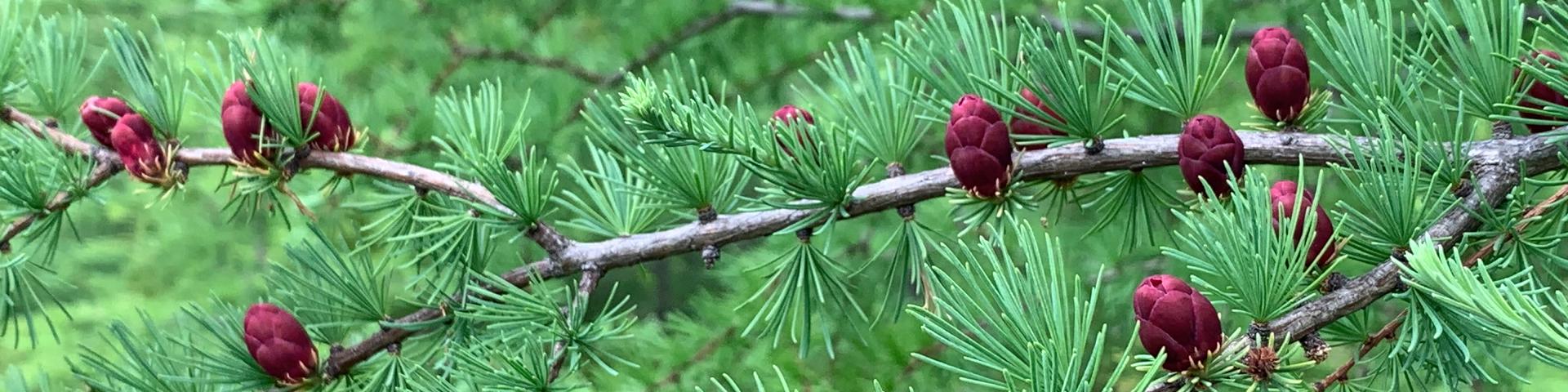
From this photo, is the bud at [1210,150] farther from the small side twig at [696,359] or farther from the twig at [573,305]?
the small side twig at [696,359]

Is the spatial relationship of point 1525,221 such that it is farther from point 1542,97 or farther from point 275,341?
point 275,341

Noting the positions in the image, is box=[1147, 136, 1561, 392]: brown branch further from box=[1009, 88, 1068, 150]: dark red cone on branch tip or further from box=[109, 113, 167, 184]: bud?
box=[109, 113, 167, 184]: bud

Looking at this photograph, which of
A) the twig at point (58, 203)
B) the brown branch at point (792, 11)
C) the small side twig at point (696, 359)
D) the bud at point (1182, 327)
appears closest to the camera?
the bud at point (1182, 327)

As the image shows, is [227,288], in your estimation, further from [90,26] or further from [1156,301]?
[1156,301]

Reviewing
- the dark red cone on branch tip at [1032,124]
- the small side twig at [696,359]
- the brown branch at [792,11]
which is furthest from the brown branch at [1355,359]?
the brown branch at [792,11]

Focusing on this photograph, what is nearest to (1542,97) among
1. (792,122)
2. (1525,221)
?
(1525,221)

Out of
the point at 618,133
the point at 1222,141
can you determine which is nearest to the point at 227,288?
the point at 618,133
